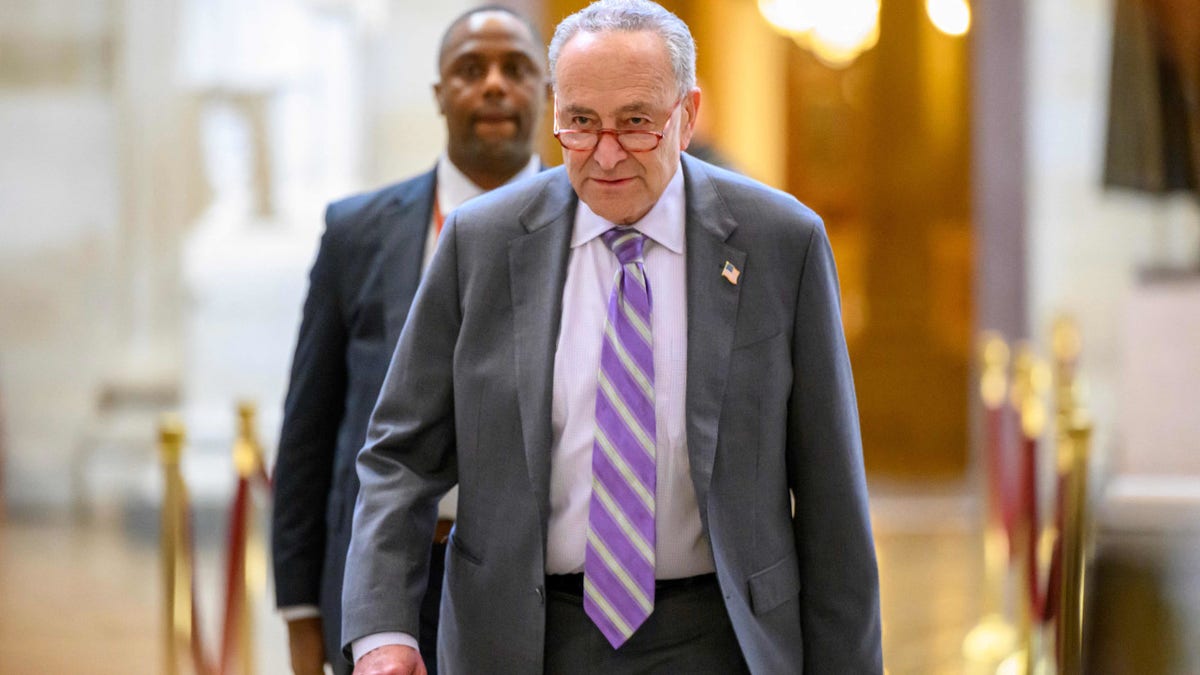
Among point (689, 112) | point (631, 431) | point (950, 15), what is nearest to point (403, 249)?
point (689, 112)

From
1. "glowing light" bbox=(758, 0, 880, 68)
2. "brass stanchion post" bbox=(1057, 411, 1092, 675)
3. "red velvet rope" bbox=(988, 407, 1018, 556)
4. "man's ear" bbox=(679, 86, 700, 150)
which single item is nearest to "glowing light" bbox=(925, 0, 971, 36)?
"glowing light" bbox=(758, 0, 880, 68)

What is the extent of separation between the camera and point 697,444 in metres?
2.58

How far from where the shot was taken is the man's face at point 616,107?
8.45 feet

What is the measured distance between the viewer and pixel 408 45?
10.9m

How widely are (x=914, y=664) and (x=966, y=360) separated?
637cm

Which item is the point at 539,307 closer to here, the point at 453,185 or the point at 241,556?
the point at 453,185

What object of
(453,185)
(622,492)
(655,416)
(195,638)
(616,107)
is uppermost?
(616,107)

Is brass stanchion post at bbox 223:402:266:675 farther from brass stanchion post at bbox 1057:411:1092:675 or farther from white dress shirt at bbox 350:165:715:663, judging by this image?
white dress shirt at bbox 350:165:715:663

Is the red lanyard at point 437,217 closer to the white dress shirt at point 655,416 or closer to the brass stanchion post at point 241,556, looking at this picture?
→ the white dress shirt at point 655,416

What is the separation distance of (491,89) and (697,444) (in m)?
1.32

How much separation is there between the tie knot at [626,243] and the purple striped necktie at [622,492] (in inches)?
4.9

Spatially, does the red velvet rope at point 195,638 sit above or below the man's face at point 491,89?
below

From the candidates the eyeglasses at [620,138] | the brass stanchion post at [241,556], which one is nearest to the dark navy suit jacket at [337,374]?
the eyeglasses at [620,138]

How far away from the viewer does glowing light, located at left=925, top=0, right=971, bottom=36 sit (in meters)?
11.9
